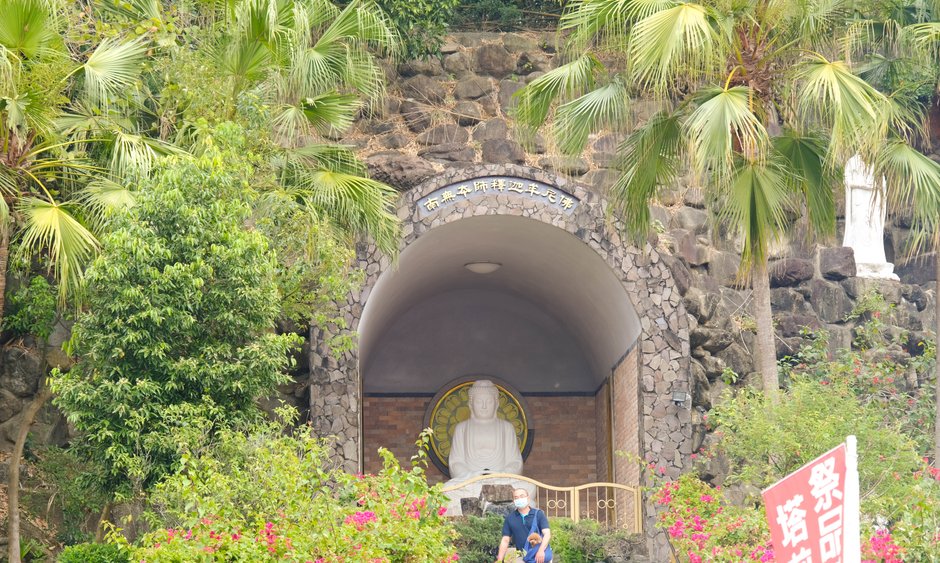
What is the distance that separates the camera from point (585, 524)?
1430cm

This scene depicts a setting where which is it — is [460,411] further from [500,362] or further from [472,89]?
[472,89]

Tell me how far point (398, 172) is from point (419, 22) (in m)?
1.77

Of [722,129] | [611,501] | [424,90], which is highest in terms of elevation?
[424,90]

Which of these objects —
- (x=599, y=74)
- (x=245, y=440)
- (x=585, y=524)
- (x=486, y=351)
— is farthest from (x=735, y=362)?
(x=245, y=440)

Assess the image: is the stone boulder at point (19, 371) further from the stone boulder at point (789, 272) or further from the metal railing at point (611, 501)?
the stone boulder at point (789, 272)

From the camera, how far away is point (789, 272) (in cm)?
1675

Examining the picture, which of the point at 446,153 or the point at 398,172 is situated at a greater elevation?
the point at 446,153

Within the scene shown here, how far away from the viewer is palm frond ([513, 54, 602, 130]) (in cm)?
1303

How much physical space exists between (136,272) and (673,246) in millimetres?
6635

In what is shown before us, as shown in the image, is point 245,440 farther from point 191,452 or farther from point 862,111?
point 862,111

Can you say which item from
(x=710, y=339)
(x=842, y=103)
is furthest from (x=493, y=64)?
(x=842, y=103)

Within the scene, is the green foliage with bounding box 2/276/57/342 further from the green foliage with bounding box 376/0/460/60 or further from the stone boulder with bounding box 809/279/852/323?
the stone boulder with bounding box 809/279/852/323

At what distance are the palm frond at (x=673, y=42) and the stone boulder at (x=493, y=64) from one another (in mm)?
4045

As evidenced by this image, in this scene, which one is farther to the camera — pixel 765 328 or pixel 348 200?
pixel 348 200
